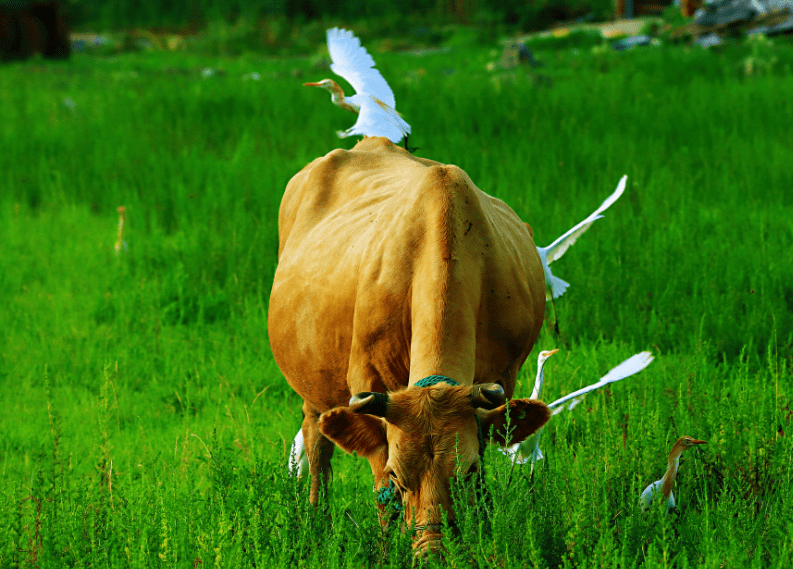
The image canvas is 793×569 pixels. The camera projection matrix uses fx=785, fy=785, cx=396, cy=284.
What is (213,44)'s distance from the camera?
28297 millimetres

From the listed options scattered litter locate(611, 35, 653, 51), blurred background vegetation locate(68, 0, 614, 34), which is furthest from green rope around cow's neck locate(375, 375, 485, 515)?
blurred background vegetation locate(68, 0, 614, 34)

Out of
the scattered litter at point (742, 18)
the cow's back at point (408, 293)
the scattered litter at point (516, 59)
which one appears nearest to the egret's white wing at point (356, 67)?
the cow's back at point (408, 293)

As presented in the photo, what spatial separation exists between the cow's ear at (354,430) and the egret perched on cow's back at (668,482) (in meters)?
1.11

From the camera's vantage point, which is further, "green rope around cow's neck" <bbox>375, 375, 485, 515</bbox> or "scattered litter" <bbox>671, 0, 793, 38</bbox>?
"scattered litter" <bbox>671, 0, 793, 38</bbox>

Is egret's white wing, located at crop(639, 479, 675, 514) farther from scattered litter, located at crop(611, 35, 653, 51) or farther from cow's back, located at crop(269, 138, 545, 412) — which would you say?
scattered litter, located at crop(611, 35, 653, 51)

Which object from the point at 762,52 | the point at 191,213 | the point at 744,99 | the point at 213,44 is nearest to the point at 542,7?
the point at 213,44

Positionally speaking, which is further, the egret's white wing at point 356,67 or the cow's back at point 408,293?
the egret's white wing at point 356,67

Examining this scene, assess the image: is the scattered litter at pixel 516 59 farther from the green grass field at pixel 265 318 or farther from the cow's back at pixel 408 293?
the cow's back at pixel 408 293

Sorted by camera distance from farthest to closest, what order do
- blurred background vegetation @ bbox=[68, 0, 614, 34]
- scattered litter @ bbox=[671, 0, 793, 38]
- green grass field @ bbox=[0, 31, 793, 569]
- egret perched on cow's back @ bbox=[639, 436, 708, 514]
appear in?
blurred background vegetation @ bbox=[68, 0, 614, 34] < scattered litter @ bbox=[671, 0, 793, 38] < egret perched on cow's back @ bbox=[639, 436, 708, 514] < green grass field @ bbox=[0, 31, 793, 569]

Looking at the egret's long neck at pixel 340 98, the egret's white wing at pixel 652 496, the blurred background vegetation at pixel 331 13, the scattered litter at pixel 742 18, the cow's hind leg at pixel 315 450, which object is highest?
the blurred background vegetation at pixel 331 13

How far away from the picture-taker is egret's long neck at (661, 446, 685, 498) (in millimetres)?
3160

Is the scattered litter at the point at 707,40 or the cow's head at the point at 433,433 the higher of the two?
the scattered litter at the point at 707,40

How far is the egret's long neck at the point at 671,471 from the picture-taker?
124 inches

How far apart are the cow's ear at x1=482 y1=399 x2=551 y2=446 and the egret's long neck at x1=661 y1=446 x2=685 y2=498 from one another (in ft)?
2.32
